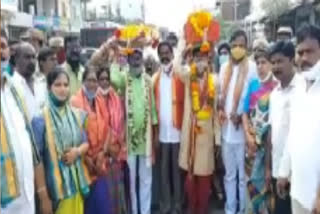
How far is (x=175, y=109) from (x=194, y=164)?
0.62m

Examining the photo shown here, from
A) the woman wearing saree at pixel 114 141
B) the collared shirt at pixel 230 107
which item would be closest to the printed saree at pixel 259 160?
the collared shirt at pixel 230 107

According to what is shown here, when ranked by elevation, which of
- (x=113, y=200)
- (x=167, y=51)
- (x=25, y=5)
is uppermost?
(x=25, y=5)

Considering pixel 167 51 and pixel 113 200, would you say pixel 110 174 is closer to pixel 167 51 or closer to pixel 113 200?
pixel 113 200

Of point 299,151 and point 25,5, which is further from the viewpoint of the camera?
point 25,5

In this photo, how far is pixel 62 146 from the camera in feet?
13.3

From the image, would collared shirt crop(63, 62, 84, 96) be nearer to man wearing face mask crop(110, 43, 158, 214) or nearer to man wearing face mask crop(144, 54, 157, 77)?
man wearing face mask crop(110, 43, 158, 214)

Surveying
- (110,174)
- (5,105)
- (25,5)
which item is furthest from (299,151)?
(25,5)

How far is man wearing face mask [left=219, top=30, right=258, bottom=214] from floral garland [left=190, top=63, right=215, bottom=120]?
0.44 feet

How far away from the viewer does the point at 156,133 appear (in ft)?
19.3

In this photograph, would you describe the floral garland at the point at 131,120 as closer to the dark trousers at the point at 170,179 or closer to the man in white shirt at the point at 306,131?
the dark trousers at the point at 170,179

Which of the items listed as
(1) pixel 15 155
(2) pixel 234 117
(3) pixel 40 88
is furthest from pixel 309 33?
(3) pixel 40 88

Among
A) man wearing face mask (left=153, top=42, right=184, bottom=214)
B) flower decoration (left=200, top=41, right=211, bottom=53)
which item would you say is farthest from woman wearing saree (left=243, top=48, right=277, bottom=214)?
man wearing face mask (left=153, top=42, right=184, bottom=214)

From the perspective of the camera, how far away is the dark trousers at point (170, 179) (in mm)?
5906

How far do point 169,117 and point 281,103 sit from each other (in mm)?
1936
